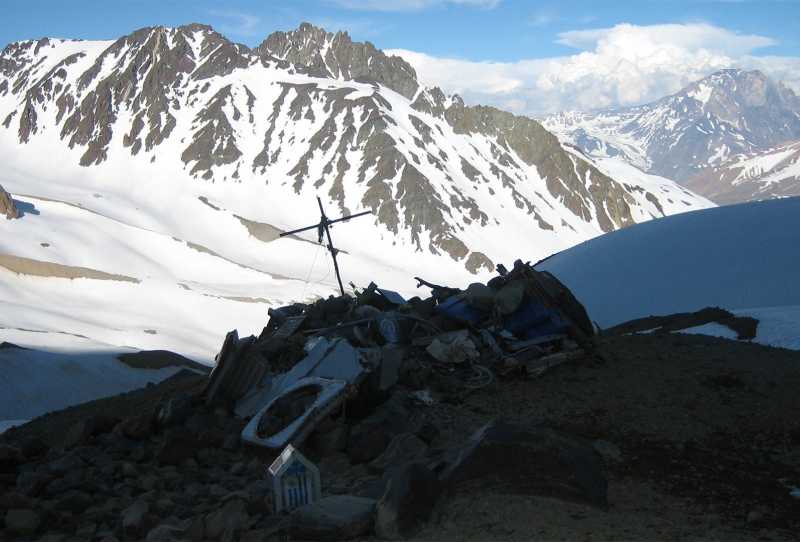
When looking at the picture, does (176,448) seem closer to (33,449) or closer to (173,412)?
(173,412)

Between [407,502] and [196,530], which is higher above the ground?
[407,502]

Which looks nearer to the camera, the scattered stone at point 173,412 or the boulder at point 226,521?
the boulder at point 226,521

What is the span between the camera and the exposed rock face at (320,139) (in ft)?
450

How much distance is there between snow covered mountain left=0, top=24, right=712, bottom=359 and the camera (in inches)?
3853

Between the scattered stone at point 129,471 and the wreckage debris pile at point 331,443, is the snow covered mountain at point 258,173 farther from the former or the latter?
the scattered stone at point 129,471

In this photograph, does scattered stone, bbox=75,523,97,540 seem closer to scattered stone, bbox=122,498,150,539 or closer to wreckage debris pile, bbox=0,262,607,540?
wreckage debris pile, bbox=0,262,607,540

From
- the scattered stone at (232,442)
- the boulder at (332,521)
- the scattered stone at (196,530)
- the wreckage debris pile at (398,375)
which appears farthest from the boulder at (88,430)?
the boulder at (332,521)

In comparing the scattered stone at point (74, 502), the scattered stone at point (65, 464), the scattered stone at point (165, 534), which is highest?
the scattered stone at point (65, 464)

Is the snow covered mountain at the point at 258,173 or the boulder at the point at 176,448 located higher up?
the snow covered mountain at the point at 258,173

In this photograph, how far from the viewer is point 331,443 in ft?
27.4

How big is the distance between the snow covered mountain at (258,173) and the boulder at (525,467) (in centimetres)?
7367

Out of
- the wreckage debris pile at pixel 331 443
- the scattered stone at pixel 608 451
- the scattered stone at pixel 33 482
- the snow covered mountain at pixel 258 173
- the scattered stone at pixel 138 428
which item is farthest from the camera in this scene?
the snow covered mountain at pixel 258 173

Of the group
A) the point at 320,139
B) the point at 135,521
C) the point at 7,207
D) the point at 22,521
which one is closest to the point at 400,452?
the point at 135,521

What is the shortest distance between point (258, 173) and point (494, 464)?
143789 millimetres
